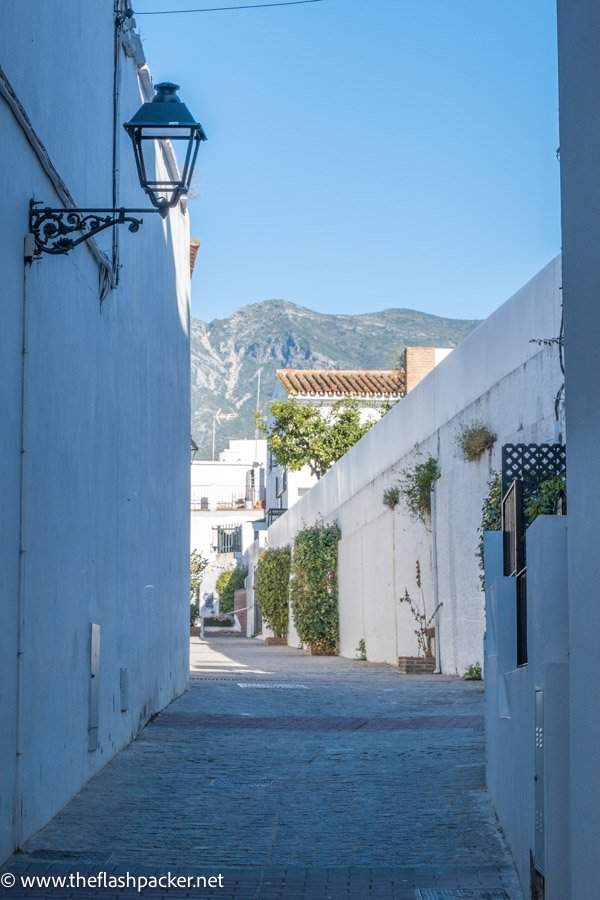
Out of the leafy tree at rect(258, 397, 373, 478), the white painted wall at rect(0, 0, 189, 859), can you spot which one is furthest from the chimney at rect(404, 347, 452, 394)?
the white painted wall at rect(0, 0, 189, 859)

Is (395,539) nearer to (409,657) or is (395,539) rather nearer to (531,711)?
(409,657)

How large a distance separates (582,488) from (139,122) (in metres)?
4.48

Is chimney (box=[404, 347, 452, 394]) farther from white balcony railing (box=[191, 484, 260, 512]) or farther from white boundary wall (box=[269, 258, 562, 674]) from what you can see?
white balcony railing (box=[191, 484, 260, 512])

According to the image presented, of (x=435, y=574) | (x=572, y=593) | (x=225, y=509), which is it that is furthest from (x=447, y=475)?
(x=225, y=509)

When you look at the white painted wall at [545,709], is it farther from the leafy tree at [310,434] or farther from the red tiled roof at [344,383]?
the red tiled roof at [344,383]

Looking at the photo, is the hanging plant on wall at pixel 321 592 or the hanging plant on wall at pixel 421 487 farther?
the hanging plant on wall at pixel 321 592

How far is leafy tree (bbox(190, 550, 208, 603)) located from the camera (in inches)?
2184

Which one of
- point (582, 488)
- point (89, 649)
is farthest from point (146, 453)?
point (582, 488)

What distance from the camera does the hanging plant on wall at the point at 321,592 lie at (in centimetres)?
2764

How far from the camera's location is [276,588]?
35656 mm

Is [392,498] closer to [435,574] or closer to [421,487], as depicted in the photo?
[421,487]

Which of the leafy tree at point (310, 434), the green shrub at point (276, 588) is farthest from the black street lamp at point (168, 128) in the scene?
the leafy tree at point (310, 434)

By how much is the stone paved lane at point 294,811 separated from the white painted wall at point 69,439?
329mm

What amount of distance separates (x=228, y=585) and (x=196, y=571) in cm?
524
